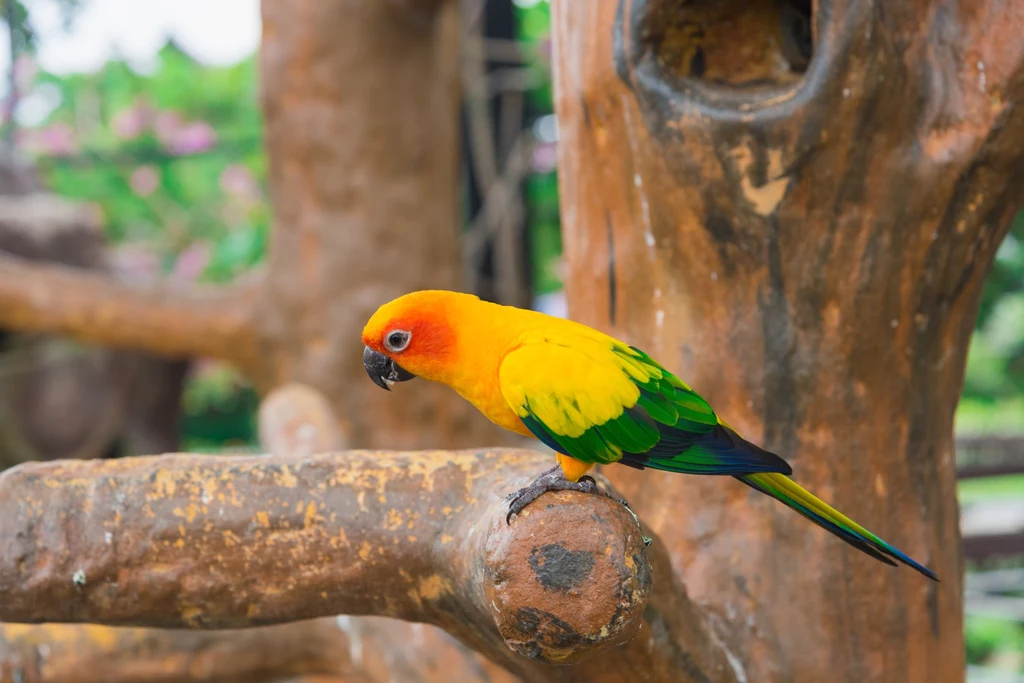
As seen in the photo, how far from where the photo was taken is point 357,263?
2.61 metres

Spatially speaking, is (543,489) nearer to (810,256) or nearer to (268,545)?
(268,545)

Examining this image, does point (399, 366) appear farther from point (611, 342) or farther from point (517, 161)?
point (517, 161)

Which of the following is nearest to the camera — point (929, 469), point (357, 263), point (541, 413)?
point (541, 413)

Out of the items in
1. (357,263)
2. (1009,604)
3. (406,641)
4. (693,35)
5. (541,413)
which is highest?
(693,35)

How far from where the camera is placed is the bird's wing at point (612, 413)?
94cm

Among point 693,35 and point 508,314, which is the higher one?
point 693,35

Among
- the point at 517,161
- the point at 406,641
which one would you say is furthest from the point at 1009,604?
the point at 406,641

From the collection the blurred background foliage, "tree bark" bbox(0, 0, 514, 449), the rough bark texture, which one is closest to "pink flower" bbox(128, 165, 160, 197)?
the blurred background foliage

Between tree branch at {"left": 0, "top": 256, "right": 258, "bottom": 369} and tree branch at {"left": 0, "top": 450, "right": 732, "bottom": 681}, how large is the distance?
161cm

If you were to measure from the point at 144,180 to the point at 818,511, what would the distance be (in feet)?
13.7

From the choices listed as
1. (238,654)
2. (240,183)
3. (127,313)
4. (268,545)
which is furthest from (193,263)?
(268,545)

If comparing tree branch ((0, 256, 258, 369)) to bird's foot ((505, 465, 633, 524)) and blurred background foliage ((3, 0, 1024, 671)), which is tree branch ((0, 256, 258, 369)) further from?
bird's foot ((505, 465, 633, 524))

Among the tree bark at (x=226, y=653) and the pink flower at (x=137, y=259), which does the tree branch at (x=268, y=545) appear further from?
the pink flower at (x=137, y=259)

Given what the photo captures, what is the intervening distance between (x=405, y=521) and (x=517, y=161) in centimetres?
251
